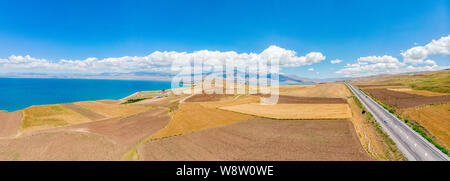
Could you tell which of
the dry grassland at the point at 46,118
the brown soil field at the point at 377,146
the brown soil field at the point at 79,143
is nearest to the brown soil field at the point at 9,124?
the dry grassland at the point at 46,118

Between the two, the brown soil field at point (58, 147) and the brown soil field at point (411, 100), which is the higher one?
the brown soil field at point (411, 100)

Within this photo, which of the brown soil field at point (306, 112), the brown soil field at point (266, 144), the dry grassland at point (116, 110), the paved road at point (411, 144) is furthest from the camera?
the dry grassland at point (116, 110)

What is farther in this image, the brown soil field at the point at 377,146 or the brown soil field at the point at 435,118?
the brown soil field at the point at 435,118

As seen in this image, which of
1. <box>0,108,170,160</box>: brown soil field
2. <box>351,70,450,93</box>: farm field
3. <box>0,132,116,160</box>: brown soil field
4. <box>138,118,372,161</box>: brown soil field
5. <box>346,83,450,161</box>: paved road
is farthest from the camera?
<box>351,70,450,93</box>: farm field

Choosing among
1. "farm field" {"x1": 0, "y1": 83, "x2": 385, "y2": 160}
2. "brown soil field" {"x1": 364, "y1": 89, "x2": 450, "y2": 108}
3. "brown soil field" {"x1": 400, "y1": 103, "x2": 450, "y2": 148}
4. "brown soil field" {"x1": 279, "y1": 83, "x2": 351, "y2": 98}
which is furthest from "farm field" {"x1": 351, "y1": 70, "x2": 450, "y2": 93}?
"farm field" {"x1": 0, "y1": 83, "x2": 385, "y2": 160}

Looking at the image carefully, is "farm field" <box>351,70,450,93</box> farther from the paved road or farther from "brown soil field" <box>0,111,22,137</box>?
"brown soil field" <box>0,111,22,137</box>

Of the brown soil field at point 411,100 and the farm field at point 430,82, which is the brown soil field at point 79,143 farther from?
the farm field at point 430,82

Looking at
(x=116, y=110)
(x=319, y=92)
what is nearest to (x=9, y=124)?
(x=116, y=110)
